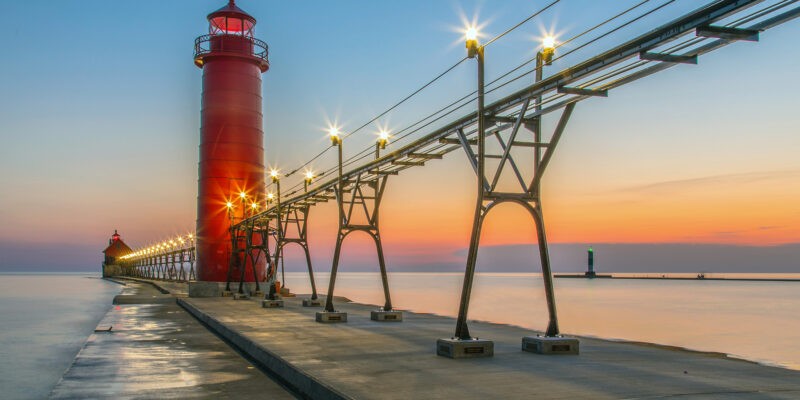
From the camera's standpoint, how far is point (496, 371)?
411 inches

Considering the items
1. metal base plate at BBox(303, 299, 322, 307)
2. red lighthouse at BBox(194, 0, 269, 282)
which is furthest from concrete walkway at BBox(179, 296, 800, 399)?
red lighthouse at BBox(194, 0, 269, 282)

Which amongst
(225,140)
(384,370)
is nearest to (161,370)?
(384,370)

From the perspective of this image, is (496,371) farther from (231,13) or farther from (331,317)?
(231,13)

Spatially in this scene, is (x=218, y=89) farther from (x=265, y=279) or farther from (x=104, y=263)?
(x=104, y=263)

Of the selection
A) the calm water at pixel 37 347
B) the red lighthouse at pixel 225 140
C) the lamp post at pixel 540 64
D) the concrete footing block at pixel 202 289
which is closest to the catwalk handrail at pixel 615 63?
the lamp post at pixel 540 64

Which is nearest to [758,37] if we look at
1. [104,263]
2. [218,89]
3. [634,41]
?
[634,41]

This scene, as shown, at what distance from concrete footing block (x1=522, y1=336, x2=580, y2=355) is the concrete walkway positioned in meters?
0.27

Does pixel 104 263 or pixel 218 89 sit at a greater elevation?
pixel 218 89

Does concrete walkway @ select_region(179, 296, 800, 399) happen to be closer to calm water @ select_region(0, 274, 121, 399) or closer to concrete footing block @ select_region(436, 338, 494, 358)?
concrete footing block @ select_region(436, 338, 494, 358)

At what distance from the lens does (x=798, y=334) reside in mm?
35031

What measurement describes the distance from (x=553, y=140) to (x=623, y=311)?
44449 mm

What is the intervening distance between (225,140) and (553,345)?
3316cm

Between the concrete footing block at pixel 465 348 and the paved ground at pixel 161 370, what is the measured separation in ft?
10.2

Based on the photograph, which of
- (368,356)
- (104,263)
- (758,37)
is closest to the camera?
(758,37)
